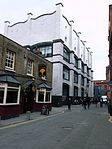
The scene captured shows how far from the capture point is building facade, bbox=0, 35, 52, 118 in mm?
20312

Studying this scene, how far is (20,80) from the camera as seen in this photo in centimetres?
2398

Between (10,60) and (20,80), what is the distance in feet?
8.46

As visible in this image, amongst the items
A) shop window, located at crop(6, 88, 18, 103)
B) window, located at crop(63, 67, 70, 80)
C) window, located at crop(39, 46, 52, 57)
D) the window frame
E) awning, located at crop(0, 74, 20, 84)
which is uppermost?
window, located at crop(39, 46, 52, 57)

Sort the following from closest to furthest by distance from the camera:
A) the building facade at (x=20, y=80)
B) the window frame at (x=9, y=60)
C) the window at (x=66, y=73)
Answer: the building facade at (x=20, y=80) < the window frame at (x=9, y=60) < the window at (x=66, y=73)

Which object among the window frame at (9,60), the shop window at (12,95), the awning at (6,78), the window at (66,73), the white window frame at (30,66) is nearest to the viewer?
the awning at (6,78)

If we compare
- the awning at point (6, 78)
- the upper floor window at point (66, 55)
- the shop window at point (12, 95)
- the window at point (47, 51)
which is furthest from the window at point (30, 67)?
the upper floor window at point (66, 55)

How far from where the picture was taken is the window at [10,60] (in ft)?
71.5

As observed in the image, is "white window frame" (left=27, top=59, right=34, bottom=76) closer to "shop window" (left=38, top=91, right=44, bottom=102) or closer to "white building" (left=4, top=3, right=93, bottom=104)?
"shop window" (left=38, top=91, right=44, bottom=102)

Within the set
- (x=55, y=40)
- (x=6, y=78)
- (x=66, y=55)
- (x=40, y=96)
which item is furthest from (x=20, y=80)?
(x=66, y=55)

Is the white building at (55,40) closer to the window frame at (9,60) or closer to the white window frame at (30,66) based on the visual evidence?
the white window frame at (30,66)

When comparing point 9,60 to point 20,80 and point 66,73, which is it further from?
point 66,73

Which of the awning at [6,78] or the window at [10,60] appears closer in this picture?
the awning at [6,78]

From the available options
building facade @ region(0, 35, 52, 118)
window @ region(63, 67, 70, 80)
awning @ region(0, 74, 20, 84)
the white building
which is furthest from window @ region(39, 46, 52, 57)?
awning @ region(0, 74, 20, 84)

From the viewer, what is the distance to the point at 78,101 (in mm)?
59906
